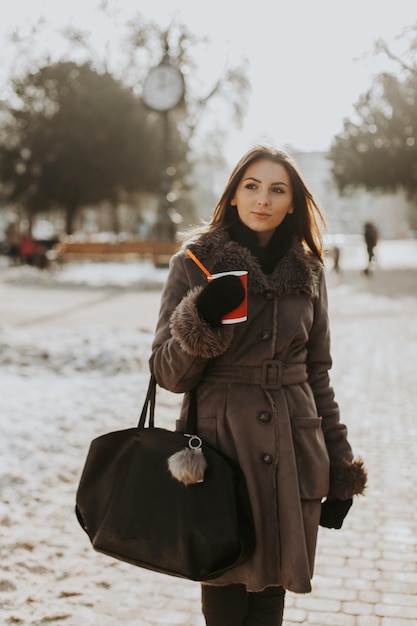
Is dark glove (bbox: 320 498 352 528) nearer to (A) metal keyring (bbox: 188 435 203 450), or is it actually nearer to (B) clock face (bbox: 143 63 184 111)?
(A) metal keyring (bbox: 188 435 203 450)

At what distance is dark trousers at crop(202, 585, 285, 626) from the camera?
2.44 m

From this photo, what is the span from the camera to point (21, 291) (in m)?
19.0

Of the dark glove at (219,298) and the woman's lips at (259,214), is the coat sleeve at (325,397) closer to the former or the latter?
the woman's lips at (259,214)

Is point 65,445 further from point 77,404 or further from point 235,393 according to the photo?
point 235,393

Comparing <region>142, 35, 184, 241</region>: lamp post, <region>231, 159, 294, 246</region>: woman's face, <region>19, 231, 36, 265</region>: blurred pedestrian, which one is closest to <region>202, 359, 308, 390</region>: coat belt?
<region>231, 159, 294, 246</region>: woman's face

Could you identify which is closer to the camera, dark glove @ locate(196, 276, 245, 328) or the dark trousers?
dark glove @ locate(196, 276, 245, 328)

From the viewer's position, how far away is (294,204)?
2.56 m

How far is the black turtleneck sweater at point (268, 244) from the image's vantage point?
2467 mm

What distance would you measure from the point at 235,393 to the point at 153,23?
108 ft

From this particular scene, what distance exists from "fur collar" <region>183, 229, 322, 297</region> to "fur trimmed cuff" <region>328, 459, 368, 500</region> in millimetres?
559

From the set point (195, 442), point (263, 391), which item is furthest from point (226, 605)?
point (263, 391)

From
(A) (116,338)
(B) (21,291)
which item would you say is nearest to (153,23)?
(B) (21,291)

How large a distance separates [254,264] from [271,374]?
339 mm

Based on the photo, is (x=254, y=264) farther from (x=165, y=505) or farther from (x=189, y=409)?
(x=165, y=505)
